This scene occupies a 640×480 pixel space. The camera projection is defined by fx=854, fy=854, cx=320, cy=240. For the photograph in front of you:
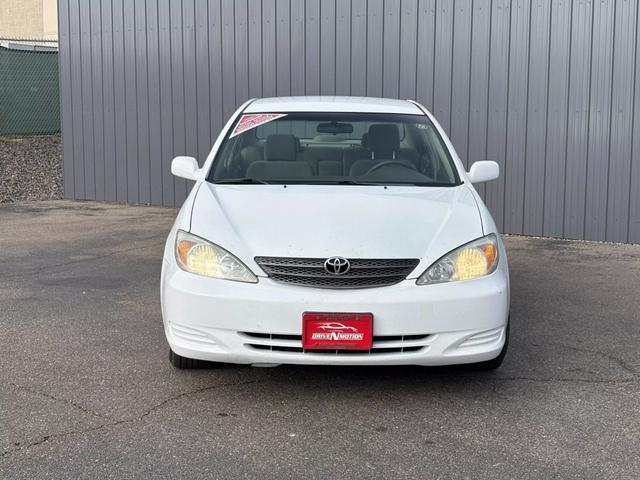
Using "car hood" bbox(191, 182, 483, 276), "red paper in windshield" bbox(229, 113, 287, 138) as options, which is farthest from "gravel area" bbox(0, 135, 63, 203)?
"car hood" bbox(191, 182, 483, 276)

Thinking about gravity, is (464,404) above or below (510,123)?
below

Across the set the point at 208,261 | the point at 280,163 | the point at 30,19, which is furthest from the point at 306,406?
the point at 30,19

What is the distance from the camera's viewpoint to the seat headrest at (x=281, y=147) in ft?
17.9

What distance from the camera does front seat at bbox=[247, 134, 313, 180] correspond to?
17.3ft

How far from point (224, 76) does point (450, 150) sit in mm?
6971

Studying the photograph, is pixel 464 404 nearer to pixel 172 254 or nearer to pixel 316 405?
pixel 316 405

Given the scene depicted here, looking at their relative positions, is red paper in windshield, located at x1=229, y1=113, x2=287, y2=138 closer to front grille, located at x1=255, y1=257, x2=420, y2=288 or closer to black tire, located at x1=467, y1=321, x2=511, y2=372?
front grille, located at x1=255, y1=257, x2=420, y2=288

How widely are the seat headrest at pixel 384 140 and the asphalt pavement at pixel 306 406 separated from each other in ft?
4.79

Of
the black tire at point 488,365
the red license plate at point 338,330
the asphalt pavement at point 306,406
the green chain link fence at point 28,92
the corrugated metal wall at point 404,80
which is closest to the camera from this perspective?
the asphalt pavement at point 306,406

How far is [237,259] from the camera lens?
13.5 feet

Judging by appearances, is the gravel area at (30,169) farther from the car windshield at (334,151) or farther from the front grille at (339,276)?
the front grille at (339,276)

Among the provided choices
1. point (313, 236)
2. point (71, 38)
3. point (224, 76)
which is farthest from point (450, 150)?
point (71, 38)

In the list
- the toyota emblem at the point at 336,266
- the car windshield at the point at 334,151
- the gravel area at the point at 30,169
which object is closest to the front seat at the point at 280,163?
the car windshield at the point at 334,151

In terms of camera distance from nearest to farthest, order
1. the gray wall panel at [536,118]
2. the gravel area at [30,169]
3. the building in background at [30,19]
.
Answer: 1. the gray wall panel at [536,118]
2. the gravel area at [30,169]
3. the building in background at [30,19]
